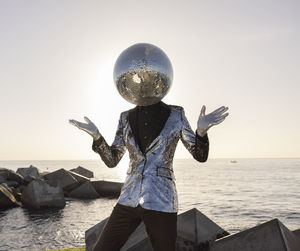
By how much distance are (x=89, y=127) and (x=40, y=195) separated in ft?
40.1

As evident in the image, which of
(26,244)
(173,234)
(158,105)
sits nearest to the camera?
(173,234)

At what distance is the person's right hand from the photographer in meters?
2.72

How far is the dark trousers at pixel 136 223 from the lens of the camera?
227 centimetres

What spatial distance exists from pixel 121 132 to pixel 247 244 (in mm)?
2566

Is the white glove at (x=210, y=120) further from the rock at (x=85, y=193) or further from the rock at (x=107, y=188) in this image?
the rock at (x=107, y=188)

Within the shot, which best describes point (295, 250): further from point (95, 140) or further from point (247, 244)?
point (95, 140)

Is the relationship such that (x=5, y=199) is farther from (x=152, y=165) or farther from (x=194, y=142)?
(x=194, y=142)

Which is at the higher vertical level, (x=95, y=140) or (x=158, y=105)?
(x=158, y=105)

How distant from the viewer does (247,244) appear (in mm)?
4125

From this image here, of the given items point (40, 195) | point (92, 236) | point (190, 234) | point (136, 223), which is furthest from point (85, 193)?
point (136, 223)

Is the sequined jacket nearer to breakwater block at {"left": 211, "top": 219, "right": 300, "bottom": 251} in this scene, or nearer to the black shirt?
the black shirt

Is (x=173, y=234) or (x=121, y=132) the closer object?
(x=173, y=234)

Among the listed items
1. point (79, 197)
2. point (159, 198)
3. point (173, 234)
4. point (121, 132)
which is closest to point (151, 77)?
point (121, 132)

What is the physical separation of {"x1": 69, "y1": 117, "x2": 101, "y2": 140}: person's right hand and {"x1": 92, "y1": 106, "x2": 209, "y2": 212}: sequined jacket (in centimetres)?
5
